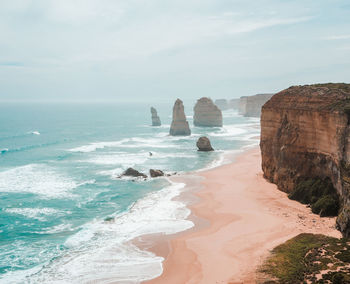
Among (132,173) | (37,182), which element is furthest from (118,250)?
(37,182)

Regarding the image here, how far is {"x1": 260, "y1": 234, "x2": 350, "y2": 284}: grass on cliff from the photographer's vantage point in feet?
51.1

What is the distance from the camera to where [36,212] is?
3155cm

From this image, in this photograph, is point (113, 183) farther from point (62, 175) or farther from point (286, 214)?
point (286, 214)

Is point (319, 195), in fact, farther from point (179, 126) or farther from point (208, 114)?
point (208, 114)

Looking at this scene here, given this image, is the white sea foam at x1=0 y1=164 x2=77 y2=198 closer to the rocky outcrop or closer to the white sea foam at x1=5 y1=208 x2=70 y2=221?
the white sea foam at x1=5 y1=208 x2=70 y2=221

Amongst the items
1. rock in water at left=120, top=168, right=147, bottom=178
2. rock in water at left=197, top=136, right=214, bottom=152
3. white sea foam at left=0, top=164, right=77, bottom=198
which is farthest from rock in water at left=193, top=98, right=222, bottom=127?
rock in water at left=120, top=168, right=147, bottom=178

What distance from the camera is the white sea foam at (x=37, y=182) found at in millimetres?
38312

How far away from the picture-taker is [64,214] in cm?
3092

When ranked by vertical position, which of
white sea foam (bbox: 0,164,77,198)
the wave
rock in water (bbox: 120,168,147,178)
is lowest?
white sea foam (bbox: 0,164,77,198)

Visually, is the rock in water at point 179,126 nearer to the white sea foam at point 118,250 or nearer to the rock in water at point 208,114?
the rock in water at point 208,114

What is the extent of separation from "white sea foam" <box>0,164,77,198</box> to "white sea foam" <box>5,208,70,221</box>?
4.23m

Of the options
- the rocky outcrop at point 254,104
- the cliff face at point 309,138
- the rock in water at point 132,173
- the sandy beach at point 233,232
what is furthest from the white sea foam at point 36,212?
the rocky outcrop at point 254,104

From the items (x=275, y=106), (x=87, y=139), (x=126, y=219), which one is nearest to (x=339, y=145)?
(x=275, y=106)

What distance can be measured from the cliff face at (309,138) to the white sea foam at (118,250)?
10.9 m
